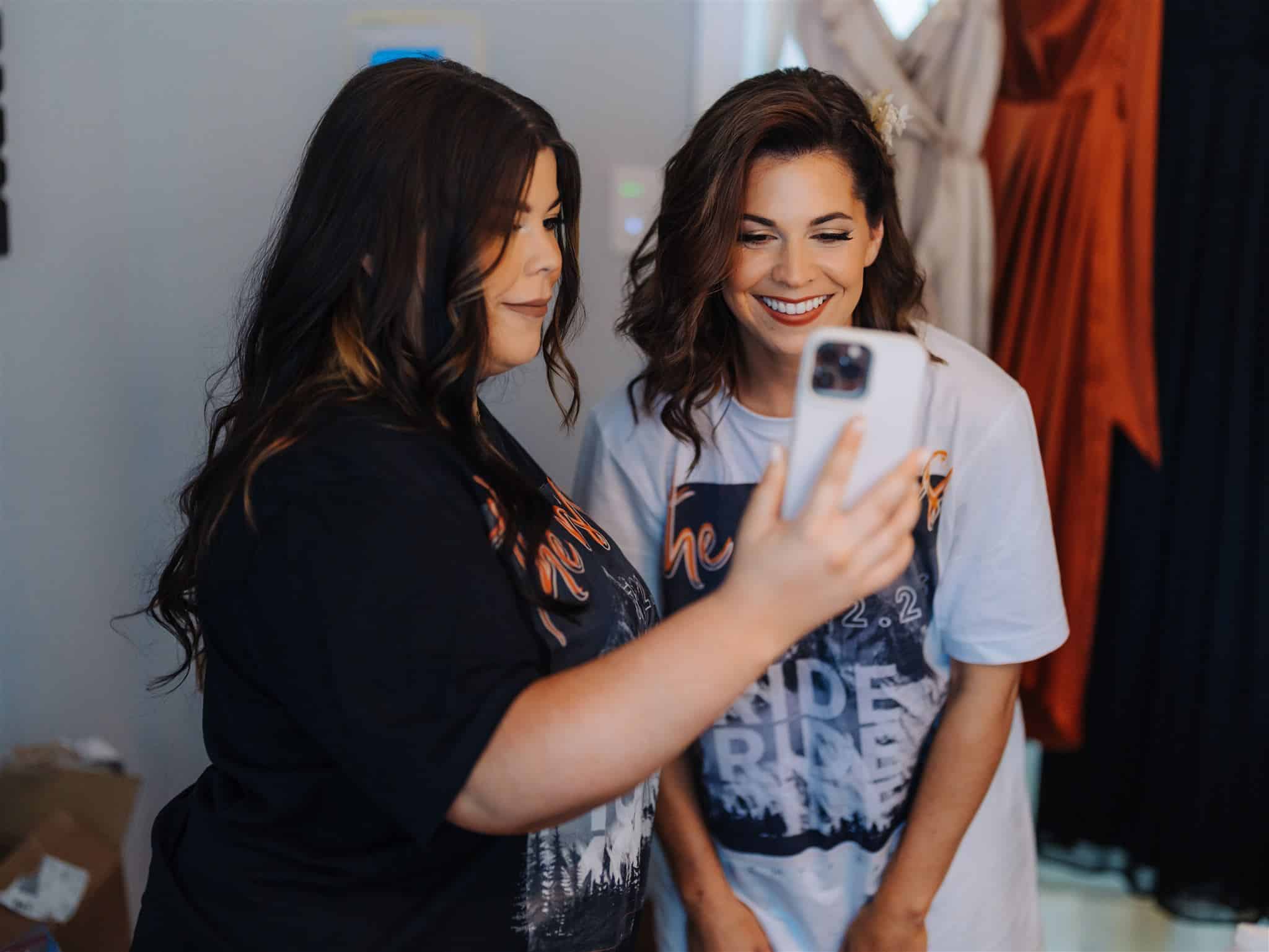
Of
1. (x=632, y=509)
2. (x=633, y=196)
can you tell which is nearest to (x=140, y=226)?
(x=633, y=196)

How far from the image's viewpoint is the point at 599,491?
1229mm

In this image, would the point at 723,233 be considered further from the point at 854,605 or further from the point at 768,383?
the point at 854,605

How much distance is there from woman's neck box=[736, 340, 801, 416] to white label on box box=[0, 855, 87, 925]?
109 centimetres

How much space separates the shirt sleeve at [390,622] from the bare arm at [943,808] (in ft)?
2.09

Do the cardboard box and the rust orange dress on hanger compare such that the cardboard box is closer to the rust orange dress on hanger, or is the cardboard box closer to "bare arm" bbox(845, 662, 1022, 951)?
"bare arm" bbox(845, 662, 1022, 951)

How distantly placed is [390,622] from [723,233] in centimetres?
62

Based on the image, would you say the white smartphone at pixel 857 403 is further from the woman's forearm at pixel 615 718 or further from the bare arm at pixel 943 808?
the bare arm at pixel 943 808

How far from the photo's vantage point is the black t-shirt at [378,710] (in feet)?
2.12

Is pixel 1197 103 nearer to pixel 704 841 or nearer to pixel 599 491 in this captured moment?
pixel 599 491

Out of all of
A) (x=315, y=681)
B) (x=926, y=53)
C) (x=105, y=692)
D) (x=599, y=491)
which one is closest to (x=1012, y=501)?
(x=599, y=491)

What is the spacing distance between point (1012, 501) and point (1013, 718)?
0.29 m

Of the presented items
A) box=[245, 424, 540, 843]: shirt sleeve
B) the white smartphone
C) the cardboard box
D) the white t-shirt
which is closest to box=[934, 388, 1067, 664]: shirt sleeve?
the white t-shirt

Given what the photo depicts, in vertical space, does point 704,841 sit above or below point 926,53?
below

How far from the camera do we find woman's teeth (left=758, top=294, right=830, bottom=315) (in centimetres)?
111
